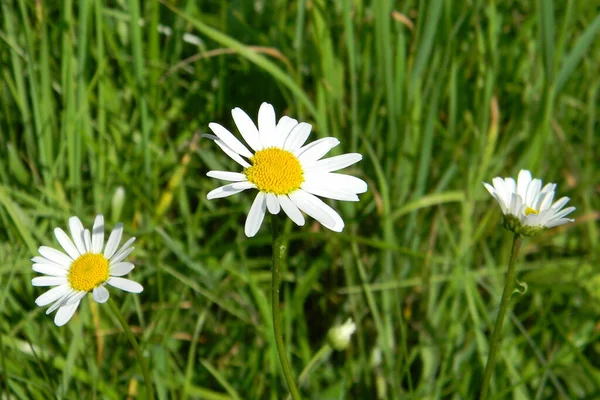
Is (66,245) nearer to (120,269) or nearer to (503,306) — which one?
(120,269)

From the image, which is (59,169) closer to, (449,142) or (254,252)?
(254,252)

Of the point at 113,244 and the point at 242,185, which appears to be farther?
the point at 113,244

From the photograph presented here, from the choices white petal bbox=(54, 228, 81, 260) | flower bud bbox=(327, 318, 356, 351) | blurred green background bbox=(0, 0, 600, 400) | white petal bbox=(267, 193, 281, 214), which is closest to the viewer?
white petal bbox=(267, 193, 281, 214)

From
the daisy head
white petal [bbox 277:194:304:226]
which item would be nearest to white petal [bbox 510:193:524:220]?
the daisy head

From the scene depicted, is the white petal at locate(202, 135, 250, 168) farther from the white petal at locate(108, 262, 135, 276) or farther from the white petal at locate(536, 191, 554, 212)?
Answer: the white petal at locate(536, 191, 554, 212)

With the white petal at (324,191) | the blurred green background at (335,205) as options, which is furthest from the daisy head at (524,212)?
the blurred green background at (335,205)

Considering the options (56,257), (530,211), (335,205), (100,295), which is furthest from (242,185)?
(335,205)

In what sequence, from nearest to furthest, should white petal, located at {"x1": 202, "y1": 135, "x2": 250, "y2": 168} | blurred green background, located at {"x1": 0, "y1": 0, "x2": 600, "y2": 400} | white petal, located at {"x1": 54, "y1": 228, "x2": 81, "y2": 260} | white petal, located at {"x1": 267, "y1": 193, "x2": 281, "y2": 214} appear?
white petal, located at {"x1": 267, "y1": 193, "x2": 281, "y2": 214}, white petal, located at {"x1": 202, "y1": 135, "x2": 250, "y2": 168}, white petal, located at {"x1": 54, "y1": 228, "x2": 81, "y2": 260}, blurred green background, located at {"x1": 0, "y1": 0, "x2": 600, "y2": 400}

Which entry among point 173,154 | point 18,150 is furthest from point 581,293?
point 18,150
